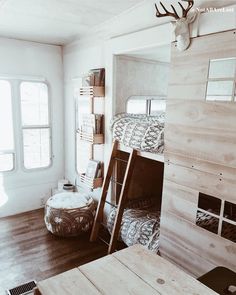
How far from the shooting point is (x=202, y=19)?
5.89 ft

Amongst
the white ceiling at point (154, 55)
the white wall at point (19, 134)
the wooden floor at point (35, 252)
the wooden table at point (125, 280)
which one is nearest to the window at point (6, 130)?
the white wall at point (19, 134)

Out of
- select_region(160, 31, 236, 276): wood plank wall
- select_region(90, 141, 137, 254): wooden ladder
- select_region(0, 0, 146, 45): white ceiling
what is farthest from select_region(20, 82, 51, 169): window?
select_region(160, 31, 236, 276): wood plank wall

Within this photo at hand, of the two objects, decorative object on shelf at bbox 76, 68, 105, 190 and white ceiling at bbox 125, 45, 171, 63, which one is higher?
white ceiling at bbox 125, 45, 171, 63

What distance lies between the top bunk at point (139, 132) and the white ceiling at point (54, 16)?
1035 millimetres

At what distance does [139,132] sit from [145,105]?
1.15 meters

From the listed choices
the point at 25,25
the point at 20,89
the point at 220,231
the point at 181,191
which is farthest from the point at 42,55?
the point at 220,231

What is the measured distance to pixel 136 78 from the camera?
320cm

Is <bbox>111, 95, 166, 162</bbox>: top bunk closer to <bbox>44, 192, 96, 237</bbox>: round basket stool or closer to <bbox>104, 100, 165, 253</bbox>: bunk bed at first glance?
<bbox>104, 100, 165, 253</bbox>: bunk bed

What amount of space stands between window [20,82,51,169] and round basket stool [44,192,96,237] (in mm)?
990

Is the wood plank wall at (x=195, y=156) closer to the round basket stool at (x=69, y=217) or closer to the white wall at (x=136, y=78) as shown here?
the white wall at (x=136, y=78)

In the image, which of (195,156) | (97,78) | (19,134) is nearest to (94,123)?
(97,78)

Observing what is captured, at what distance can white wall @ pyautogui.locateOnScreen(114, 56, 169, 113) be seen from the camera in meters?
3.04

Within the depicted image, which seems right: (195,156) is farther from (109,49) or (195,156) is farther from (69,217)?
(69,217)

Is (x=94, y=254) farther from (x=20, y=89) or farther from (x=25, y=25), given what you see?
(x=25, y=25)
